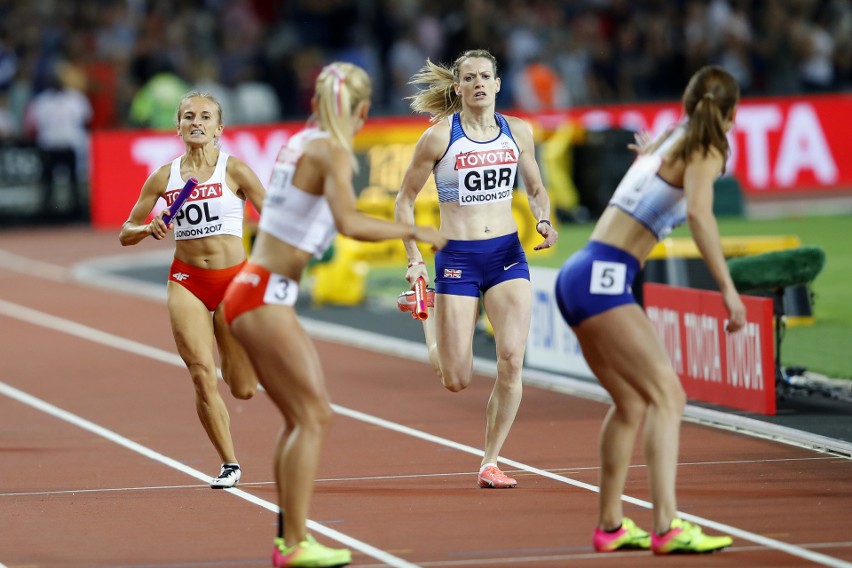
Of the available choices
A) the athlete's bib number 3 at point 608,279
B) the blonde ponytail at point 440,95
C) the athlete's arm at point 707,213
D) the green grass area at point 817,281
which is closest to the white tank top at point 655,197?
the athlete's arm at point 707,213

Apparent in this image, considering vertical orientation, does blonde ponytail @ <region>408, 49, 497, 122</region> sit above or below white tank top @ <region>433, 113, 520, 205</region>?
above

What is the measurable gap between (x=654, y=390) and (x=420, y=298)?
2.37 meters

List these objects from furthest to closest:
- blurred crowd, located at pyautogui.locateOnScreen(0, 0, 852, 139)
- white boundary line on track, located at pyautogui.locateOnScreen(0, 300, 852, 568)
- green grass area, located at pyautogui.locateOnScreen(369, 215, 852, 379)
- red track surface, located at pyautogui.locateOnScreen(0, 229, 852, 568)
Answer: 1. blurred crowd, located at pyautogui.locateOnScreen(0, 0, 852, 139)
2. green grass area, located at pyautogui.locateOnScreen(369, 215, 852, 379)
3. red track surface, located at pyautogui.locateOnScreen(0, 229, 852, 568)
4. white boundary line on track, located at pyautogui.locateOnScreen(0, 300, 852, 568)

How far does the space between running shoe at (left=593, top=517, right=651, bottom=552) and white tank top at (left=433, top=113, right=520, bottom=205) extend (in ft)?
8.60

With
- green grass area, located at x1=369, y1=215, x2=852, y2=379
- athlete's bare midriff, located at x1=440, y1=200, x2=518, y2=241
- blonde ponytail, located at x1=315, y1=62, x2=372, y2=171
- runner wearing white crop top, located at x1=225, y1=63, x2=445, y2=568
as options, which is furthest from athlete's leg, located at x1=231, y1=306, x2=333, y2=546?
green grass area, located at x1=369, y1=215, x2=852, y2=379

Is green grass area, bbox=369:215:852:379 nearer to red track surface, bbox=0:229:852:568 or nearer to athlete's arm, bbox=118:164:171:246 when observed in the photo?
red track surface, bbox=0:229:852:568

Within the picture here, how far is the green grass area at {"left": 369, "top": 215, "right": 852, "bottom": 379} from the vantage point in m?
13.9

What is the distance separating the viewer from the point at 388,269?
72.5ft

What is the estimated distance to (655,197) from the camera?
727cm

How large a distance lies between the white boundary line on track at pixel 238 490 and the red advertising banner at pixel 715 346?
210cm

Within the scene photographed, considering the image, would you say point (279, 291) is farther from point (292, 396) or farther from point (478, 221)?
point (478, 221)

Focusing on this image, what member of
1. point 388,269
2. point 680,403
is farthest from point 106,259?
point 680,403

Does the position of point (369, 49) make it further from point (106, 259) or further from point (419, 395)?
point (419, 395)

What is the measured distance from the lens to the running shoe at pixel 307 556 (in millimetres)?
7074
